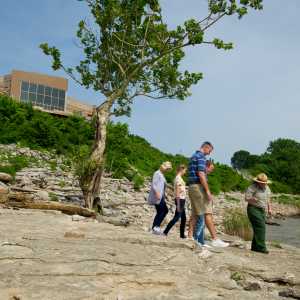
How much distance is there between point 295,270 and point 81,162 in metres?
7.57

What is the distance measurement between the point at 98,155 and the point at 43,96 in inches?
1326

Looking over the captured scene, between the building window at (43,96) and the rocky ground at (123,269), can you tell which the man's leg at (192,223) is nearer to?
the rocky ground at (123,269)

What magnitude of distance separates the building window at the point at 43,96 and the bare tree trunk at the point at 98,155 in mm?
31704

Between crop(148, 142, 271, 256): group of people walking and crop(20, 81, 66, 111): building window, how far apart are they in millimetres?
36494

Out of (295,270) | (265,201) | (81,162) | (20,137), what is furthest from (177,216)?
(20,137)

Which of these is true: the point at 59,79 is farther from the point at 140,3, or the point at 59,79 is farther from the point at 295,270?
the point at 295,270

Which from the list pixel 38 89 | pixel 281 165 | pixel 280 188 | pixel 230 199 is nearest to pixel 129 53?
pixel 230 199

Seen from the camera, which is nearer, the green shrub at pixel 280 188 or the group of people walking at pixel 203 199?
the group of people walking at pixel 203 199

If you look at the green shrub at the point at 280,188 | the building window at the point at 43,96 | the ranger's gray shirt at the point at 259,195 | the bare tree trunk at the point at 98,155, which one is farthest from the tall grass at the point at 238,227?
the green shrub at the point at 280,188

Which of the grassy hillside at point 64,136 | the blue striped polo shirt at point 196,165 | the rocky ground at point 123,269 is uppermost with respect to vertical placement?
the grassy hillside at point 64,136

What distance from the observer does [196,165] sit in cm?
847

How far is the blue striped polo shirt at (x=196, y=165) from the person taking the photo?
8414 mm

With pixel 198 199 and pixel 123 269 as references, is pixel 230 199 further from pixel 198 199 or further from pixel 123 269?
pixel 123 269

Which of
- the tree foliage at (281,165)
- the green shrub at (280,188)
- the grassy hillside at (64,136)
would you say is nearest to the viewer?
the grassy hillside at (64,136)
